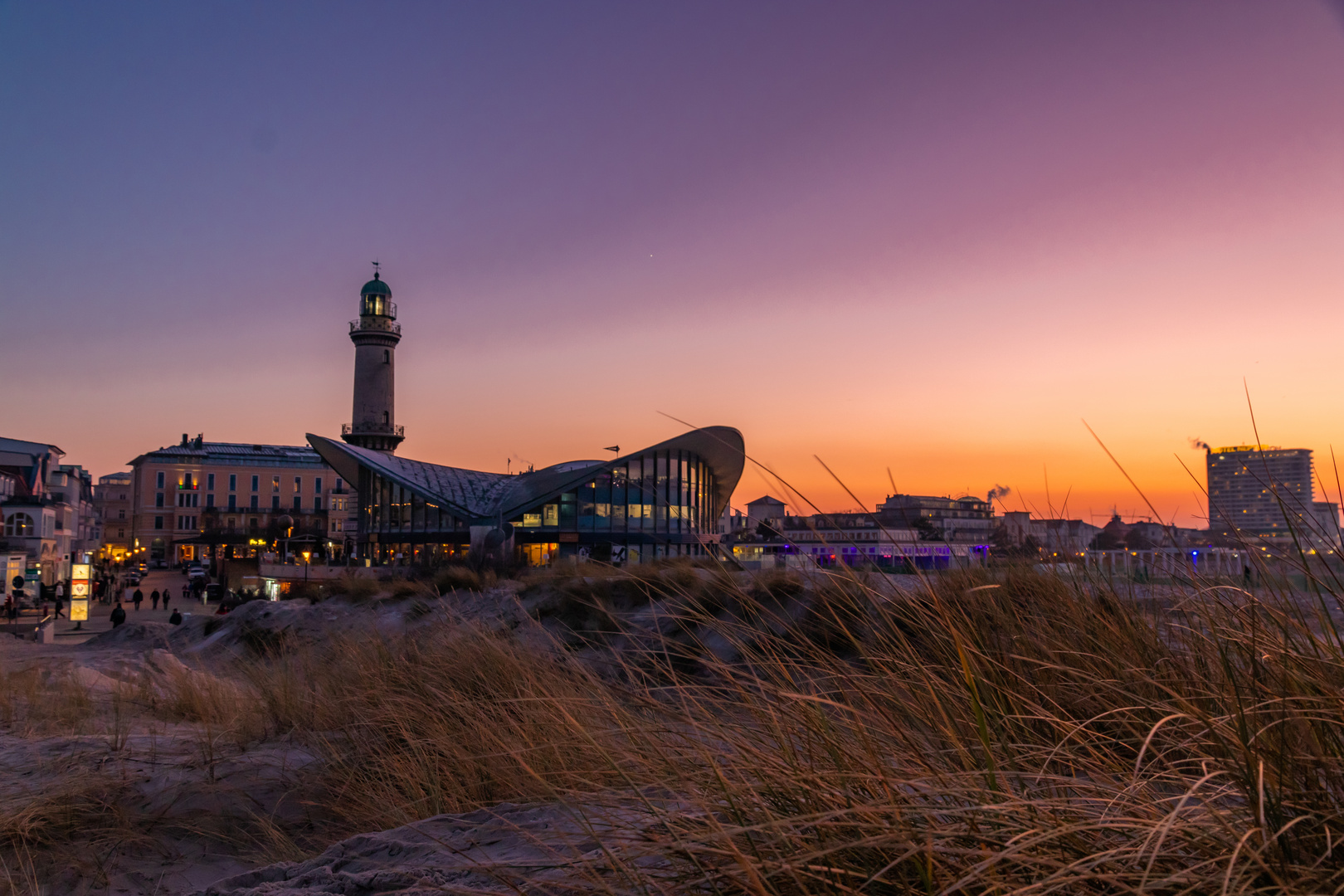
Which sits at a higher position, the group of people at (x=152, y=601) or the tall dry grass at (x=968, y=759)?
the tall dry grass at (x=968, y=759)

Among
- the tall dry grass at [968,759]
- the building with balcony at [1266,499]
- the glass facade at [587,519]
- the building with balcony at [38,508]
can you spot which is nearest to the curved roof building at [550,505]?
the glass facade at [587,519]

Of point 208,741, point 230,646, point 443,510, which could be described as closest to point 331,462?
point 443,510

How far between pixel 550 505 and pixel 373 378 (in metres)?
26.1

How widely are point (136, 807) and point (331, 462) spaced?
53794 millimetres

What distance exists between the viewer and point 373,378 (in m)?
63.1

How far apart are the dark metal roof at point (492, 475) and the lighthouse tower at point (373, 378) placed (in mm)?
8313

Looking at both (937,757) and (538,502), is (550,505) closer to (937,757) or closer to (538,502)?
(538,502)

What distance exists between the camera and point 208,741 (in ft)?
15.2

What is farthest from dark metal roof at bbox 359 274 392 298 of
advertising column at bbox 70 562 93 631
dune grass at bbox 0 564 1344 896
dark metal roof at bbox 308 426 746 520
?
dune grass at bbox 0 564 1344 896

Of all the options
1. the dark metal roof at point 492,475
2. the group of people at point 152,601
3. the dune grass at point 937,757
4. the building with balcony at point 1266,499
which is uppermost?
the dark metal roof at point 492,475

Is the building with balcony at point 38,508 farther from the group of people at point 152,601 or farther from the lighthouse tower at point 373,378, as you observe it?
the lighthouse tower at point 373,378

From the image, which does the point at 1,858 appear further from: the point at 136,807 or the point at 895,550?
the point at 895,550

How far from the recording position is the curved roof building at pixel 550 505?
43.2 meters

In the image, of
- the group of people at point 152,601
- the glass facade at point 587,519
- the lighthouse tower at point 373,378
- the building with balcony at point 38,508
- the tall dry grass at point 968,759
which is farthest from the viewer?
the lighthouse tower at point 373,378
